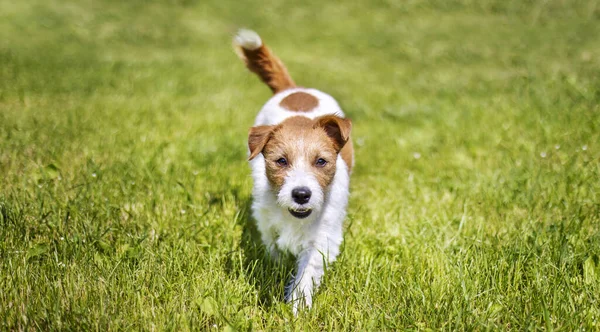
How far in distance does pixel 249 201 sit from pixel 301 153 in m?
Answer: 1.19

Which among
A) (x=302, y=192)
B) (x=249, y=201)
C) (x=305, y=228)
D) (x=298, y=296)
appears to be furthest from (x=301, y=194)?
(x=249, y=201)

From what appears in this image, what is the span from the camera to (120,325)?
2.30 meters

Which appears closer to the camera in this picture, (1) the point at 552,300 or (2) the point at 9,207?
(1) the point at 552,300

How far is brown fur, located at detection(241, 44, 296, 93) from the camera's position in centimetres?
443

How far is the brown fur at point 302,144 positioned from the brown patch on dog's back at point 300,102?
27.4 inches

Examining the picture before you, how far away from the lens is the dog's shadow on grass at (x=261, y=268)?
9.53ft

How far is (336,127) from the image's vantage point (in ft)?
10.3

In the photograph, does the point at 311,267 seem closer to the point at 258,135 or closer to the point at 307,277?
the point at 307,277

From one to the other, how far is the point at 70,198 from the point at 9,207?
18.2 inches

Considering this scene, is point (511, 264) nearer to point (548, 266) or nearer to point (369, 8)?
point (548, 266)

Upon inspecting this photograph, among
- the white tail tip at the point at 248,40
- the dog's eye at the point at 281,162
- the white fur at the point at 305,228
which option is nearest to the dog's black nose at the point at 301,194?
the white fur at the point at 305,228

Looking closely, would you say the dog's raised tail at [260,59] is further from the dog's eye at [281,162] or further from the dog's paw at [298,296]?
the dog's paw at [298,296]

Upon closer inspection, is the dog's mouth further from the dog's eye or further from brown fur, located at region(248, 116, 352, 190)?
the dog's eye

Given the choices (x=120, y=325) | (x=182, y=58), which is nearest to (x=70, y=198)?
(x=120, y=325)
